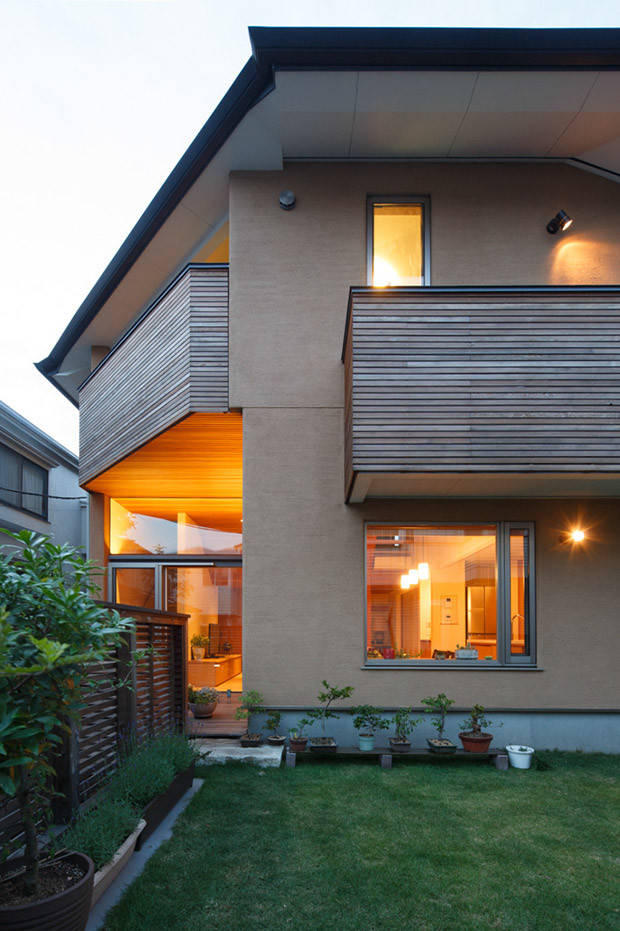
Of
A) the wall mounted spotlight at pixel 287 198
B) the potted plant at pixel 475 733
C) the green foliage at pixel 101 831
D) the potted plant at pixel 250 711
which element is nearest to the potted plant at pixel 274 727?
the potted plant at pixel 250 711

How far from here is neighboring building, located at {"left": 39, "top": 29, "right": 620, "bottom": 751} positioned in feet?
22.0

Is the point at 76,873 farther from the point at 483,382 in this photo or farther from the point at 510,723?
the point at 510,723

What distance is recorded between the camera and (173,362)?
8.44 meters

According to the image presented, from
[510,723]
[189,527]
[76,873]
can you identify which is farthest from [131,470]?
[76,873]

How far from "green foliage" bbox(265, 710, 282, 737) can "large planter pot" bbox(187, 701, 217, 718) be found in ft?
5.68

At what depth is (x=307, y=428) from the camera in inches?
321

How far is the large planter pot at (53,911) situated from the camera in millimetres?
2475

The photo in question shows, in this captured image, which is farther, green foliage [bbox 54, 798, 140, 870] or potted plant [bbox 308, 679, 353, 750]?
potted plant [bbox 308, 679, 353, 750]

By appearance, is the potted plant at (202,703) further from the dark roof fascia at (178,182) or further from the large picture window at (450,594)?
the dark roof fascia at (178,182)

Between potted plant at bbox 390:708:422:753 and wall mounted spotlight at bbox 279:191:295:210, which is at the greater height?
wall mounted spotlight at bbox 279:191:295:210

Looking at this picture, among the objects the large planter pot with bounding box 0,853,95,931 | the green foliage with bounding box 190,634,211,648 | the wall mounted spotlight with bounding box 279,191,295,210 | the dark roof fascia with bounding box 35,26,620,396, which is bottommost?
the green foliage with bounding box 190,634,211,648

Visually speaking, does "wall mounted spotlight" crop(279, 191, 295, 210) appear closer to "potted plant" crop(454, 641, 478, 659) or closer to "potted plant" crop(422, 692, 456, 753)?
"potted plant" crop(454, 641, 478, 659)

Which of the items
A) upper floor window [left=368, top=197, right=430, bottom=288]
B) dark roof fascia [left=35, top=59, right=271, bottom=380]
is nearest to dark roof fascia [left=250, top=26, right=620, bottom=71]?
dark roof fascia [left=35, top=59, right=271, bottom=380]

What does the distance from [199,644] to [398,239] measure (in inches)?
276
